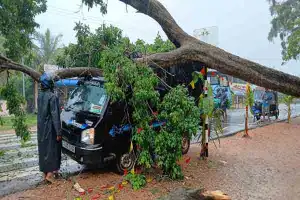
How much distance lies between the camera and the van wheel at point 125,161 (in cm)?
626

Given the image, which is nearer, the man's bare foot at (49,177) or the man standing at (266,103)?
the man's bare foot at (49,177)

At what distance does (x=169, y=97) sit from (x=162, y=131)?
692 mm

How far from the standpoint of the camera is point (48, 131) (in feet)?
18.9

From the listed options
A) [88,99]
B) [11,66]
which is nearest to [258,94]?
[88,99]

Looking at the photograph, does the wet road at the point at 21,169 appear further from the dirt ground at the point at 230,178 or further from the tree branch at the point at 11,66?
the tree branch at the point at 11,66

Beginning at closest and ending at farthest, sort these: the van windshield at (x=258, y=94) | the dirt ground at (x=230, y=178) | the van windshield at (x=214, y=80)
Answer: the dirt ground at (x=230, y=178) < the van windshield at (x=258, y=94) < the van windshield at (x=214, y=80)

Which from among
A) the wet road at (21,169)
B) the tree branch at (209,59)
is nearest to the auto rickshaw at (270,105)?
the tree branch at (209,59)

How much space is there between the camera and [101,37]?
7039 millimetres

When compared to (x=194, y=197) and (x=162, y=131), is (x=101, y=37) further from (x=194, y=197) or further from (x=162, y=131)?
(x=194, y=197)

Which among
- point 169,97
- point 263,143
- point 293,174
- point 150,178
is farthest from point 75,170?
point 263,143

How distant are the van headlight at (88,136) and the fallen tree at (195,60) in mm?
1432

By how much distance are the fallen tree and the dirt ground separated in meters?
2.00

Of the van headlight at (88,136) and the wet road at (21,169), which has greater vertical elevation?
the van headlight at (88,136)

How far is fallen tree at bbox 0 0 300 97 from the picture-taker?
5.87 metres
